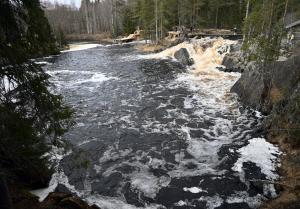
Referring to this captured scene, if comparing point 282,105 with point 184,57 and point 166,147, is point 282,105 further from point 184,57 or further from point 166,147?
point 184,57

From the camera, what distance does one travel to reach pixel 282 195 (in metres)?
9.66

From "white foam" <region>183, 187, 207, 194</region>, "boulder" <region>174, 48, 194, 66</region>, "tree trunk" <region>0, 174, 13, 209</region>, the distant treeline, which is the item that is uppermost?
the distant treeline

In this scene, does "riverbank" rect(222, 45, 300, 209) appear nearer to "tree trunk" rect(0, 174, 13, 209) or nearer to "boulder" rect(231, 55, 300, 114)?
"boulder" rect(231, 55, 300, 114)

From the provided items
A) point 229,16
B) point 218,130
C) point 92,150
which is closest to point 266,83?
point 218,130

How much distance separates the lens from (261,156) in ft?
40.7

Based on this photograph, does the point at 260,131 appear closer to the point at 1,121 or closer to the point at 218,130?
the point at 218,130

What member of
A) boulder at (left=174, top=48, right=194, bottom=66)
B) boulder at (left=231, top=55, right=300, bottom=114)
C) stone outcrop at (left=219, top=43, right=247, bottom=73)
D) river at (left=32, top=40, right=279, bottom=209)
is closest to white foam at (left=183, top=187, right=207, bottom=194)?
river at (left=32, top=40, right=279, bottom=209)

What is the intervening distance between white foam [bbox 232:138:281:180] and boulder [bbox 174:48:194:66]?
19.3 metres

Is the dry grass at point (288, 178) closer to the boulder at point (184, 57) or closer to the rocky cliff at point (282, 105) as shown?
the rocky cliff at point (282, 105)

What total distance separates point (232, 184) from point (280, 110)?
548 cm

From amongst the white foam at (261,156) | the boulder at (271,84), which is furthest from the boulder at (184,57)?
the white foam at (261,156)

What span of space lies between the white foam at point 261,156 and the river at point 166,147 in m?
0.04

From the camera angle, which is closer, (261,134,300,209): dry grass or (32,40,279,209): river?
(261,134,300,209): dry grass

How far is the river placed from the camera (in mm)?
10258
